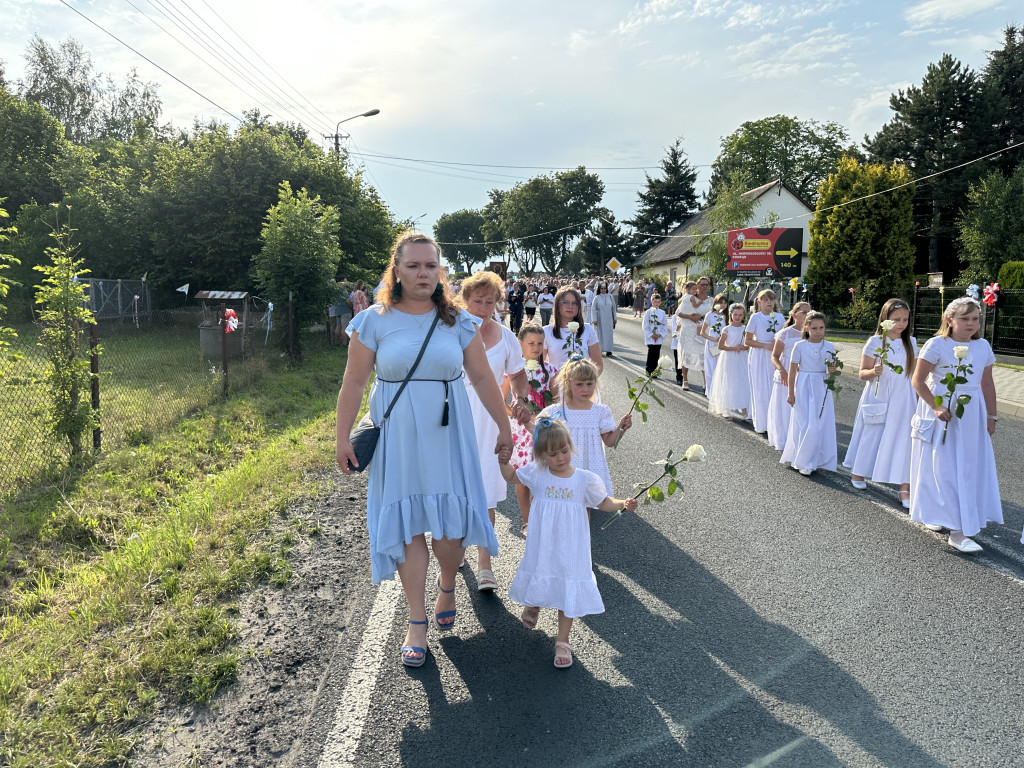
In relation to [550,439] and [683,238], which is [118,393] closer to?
[550,439]

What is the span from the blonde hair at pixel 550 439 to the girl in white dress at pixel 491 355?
95cm

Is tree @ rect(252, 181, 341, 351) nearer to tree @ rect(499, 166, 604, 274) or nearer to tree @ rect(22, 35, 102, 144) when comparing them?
tree @ rect(22, 35, 102, 144)

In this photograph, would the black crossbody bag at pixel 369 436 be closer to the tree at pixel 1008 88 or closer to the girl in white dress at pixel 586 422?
the girl in white dress at pixel 586 422

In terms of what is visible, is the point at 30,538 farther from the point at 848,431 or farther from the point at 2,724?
the point at 848,431

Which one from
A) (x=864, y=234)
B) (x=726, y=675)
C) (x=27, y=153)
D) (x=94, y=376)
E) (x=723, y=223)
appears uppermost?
(x=27, y=153)

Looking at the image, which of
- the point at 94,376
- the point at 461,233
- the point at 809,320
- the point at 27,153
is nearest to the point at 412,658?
the point at 809,320

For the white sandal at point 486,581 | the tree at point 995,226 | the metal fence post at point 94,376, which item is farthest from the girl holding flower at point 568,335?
the tree at point 995,226

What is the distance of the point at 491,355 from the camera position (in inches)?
197

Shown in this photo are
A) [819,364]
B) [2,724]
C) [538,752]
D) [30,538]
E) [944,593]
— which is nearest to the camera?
[538,752]

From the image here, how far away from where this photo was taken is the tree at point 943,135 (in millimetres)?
45000

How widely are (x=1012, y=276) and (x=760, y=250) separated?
1837cm

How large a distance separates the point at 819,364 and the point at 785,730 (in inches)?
218

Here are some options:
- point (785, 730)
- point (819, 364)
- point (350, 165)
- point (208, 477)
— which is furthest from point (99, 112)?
point (785, 730)

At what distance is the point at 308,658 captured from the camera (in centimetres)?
384
